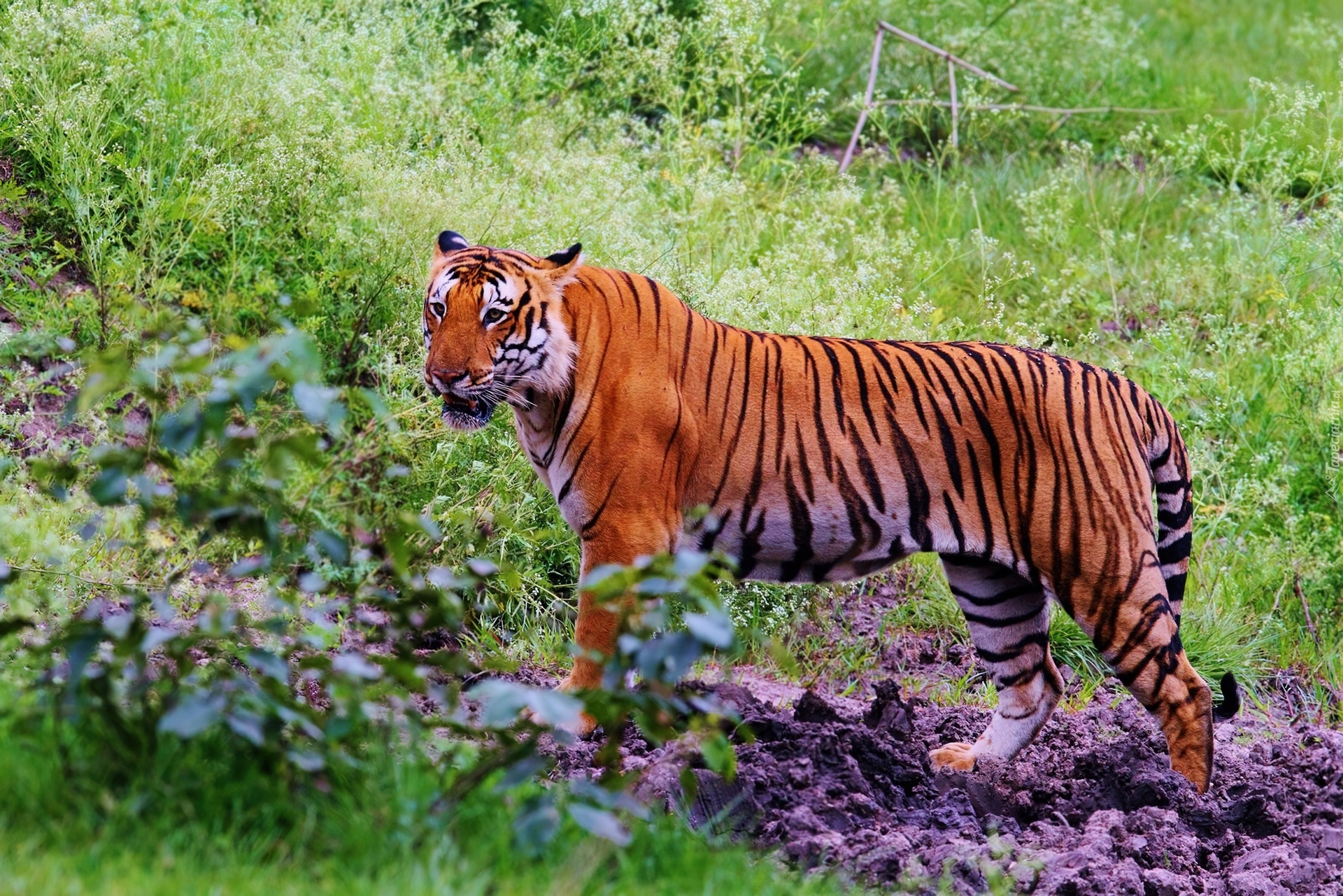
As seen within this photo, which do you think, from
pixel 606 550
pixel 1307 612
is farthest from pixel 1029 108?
pixel 606 550

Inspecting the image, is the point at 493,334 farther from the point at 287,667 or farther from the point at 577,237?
the point at 577,237

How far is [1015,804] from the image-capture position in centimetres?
475

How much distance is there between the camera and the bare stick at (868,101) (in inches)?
362

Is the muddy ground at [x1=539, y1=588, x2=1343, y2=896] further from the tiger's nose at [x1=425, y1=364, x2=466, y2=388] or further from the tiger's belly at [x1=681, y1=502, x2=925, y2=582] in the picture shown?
the tiger's nose at [x1=425, y1=364, x2=466, y2=388]

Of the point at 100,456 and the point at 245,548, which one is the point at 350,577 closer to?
the point at 245,548

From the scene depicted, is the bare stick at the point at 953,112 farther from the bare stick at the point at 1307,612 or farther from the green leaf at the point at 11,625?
the green leaf at the point at 11,625

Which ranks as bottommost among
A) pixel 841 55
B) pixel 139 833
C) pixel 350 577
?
pixel 350 577

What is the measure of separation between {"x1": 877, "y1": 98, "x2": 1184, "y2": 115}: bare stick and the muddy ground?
4.87 meters

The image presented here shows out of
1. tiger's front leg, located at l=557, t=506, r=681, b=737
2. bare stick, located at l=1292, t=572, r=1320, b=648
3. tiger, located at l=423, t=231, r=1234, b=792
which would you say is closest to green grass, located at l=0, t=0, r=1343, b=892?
bare stick, located at l=1292, t=572, r=1320, b=648

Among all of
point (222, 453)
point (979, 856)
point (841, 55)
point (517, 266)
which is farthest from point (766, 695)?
point (841, 55)

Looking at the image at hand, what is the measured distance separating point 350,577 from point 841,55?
22.4ft

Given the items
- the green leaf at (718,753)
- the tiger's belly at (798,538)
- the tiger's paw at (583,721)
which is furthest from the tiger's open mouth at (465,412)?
the green leaf at (718,753)

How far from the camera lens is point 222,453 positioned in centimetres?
312

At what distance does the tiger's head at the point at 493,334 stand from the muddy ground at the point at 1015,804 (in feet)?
3.72
